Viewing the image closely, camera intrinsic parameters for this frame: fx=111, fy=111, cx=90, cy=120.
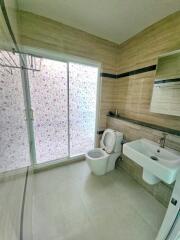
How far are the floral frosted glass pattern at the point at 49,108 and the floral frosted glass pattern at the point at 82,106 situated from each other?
0.14 meters

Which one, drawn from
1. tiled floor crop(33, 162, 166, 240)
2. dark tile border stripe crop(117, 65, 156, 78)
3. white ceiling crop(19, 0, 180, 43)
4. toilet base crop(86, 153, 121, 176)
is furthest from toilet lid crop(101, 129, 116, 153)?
white ceiling crop(19, 0, 180, 43)

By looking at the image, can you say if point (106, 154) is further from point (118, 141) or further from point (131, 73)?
point (131, 73)

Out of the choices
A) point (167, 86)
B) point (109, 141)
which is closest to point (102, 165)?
point (109, 141)

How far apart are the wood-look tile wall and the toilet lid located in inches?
19.3

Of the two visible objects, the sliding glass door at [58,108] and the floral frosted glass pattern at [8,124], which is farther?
the sliding glass door at [58,108]

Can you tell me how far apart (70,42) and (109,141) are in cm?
188

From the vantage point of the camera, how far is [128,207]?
4.80 feet

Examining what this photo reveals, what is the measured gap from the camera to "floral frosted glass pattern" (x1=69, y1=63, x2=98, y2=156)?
2.18m

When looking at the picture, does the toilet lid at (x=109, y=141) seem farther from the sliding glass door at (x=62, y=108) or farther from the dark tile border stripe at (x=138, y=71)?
the dark tile border stripe at (x=138, y=71)

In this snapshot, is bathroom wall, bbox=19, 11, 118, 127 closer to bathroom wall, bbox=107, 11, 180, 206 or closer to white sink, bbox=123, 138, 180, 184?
bathroom wall, bbox=107, 11, 180, 206

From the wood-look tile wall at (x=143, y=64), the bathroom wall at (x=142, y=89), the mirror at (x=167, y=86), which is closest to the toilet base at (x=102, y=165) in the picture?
the bathroom wall at (x=142, y=89)

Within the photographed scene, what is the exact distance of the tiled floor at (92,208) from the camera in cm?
118

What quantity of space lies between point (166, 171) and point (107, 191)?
101 cm

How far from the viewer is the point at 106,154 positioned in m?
2.00
